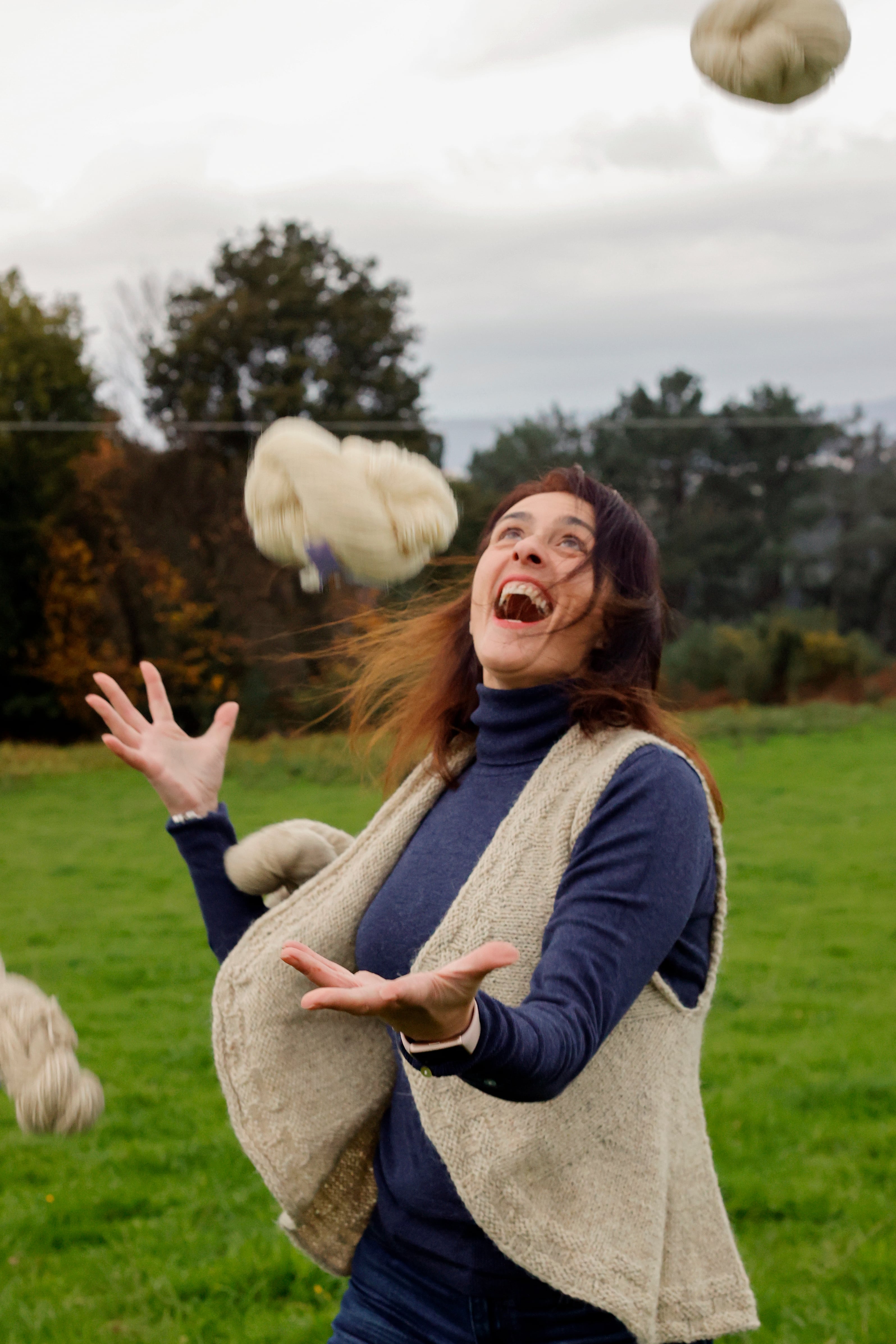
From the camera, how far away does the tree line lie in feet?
51.5

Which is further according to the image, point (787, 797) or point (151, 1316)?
point (787, 797)

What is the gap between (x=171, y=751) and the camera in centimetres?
230

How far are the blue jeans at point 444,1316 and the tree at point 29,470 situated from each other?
15567 millimetres

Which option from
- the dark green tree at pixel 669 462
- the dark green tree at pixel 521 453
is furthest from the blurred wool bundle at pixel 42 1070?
the dark green tree at pixel 669 462

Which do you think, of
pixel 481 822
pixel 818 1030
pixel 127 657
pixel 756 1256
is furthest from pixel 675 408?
pixel 481 822

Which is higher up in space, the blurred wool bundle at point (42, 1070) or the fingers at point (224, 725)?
the fingers at point (224, 725)

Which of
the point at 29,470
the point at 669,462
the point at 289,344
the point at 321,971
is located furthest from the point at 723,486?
the point at 321,971

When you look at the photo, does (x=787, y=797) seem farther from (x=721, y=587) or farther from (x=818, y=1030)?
(x=721, y=587)

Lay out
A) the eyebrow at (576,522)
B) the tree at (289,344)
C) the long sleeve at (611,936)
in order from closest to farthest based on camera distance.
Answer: the long sleeve at (611,936)
the eyebrow at (576,522)
the tree at (289,344)

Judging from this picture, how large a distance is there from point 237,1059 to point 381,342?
49.9 feet

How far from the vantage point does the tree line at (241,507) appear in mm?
15695

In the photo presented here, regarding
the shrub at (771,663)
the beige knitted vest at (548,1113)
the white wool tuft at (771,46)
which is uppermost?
the white wool tuft at (771,46)

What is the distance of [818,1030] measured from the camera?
581 centimetres

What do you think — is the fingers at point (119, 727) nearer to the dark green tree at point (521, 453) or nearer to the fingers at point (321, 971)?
the fingers at point (321, 971)
